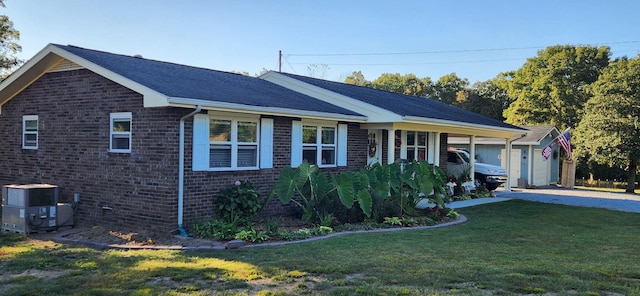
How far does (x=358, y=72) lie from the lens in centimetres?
6438

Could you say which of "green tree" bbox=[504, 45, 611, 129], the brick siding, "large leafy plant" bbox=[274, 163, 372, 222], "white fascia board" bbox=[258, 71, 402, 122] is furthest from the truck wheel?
"green tree" bbox=[504, 45, 611, 129]

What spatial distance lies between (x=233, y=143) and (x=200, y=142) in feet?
3.16

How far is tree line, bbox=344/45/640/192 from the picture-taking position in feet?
79.2

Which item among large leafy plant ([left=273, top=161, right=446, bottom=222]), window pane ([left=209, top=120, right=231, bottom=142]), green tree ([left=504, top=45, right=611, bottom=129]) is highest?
green tree ([left=504, top=45, right=611, bottom=129])

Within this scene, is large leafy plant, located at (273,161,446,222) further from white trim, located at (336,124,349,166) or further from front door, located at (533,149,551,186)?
front door, located at (533,149,551,186)

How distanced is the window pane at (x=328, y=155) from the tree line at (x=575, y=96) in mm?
16646

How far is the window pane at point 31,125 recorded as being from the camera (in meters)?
12.5

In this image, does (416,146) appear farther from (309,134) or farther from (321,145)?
(309,134)

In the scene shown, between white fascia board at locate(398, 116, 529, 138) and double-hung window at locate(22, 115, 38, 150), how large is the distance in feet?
30.7

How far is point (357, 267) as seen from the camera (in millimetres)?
6629

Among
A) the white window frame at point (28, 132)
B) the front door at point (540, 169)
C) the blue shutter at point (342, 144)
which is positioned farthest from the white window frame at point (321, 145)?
the front door at point (540, 169)

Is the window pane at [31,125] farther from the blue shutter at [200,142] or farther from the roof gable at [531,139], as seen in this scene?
the roof gable at [531,139]

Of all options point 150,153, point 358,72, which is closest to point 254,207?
point 150,153

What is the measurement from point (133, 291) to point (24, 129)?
356 inches
